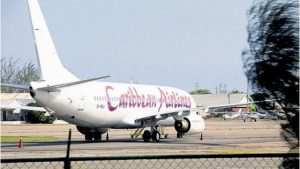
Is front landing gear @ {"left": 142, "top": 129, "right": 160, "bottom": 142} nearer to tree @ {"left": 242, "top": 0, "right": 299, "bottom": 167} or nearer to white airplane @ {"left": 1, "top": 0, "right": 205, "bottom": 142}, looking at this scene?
white airplane @ {"left": 1, "top": 0, "right": 205, "bottom": 142}

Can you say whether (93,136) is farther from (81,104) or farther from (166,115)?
(81,104)

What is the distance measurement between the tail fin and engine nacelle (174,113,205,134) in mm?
8525

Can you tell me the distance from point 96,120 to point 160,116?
4130 mm

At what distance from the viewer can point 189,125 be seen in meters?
37.6

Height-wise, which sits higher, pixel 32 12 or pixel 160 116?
pixel 32 12

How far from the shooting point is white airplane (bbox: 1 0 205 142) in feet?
101

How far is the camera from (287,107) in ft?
17.5

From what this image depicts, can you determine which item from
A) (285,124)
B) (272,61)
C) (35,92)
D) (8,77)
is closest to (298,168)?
(285,124)

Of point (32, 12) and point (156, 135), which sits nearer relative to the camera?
point (32, 12)

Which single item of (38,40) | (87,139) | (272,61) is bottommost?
(87,139)

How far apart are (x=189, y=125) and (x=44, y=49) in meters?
10.5

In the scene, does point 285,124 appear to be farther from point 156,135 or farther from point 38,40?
point 156,135

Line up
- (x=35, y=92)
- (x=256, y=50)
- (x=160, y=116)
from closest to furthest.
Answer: (x=256, y=50), (x=35, y=92), (x=160, y=116)

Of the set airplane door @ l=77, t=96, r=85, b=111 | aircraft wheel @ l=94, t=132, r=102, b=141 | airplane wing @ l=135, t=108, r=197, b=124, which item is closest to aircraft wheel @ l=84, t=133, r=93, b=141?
aircraft wheel @ l=94, t=132, r=102, b=141
